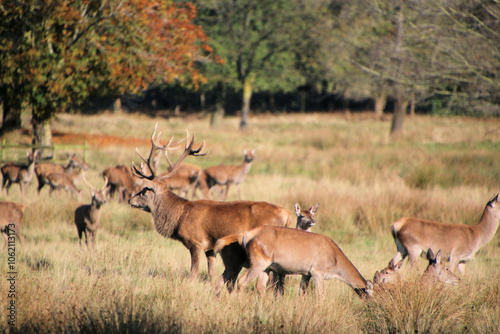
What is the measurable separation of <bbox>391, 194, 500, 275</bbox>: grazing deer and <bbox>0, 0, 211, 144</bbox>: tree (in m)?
9.58

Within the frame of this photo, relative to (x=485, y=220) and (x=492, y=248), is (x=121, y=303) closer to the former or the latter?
(x=485, y=220)

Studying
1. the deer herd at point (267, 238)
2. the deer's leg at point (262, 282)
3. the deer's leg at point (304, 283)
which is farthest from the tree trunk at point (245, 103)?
the deer's leg at point (262, 282)

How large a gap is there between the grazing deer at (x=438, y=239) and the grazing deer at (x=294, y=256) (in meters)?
1.91

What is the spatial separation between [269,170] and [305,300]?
13.9m

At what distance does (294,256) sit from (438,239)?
107 inches

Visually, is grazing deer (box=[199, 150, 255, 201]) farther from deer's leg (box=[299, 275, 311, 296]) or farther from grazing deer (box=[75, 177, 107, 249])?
deer's leg (box=[299, 275, 311, 296])

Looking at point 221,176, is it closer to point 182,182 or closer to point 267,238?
point 182,182

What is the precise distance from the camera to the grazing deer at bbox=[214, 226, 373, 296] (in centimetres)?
580

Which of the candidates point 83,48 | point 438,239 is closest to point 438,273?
point 438,239

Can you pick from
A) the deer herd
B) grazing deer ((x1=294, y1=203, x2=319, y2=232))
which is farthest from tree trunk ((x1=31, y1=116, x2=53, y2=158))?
grazing deer ((x1=294, y1=203, x2=319, y2=232))

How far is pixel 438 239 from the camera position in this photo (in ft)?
24.8

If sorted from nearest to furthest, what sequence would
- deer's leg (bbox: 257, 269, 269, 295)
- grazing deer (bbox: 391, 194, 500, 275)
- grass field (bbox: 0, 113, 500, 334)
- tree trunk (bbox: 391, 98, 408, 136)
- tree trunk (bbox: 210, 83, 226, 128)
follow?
grass field (bbox: 0, 113, 500, 334) → deer's leg (bbox: 257, 269, 269, 295) → grazing deer (bbox: 391, 194, 500, 275) → tree trunk (bbox: 391, 98, 408, 136) → tree trunk (bbox: 210, 83, 226, 128)

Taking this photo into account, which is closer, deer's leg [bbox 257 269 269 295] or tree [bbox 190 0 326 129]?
deer's leg [bbox 257 269 269 295]

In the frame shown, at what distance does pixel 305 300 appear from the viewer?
572 cm
